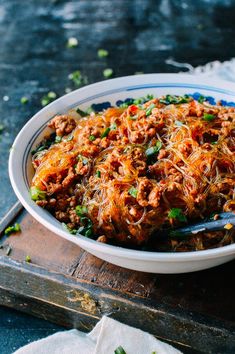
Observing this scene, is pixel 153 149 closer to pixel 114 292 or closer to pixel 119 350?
pixel 114 292

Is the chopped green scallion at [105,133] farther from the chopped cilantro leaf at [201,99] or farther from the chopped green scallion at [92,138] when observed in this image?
the chopped cilantro leaf at [201,99]

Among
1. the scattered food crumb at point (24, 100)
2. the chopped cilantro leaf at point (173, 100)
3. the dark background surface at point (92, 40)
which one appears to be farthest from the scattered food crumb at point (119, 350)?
the scattered food crumb at point (24, 100)

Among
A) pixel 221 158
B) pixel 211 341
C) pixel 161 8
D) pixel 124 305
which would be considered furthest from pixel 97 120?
pixel 161 8

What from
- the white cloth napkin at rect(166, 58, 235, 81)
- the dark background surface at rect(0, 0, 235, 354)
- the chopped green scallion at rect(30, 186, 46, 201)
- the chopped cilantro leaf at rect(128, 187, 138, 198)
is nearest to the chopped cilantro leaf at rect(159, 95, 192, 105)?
the chopped cilantro leaf at rect(128, 187, 138, 198)

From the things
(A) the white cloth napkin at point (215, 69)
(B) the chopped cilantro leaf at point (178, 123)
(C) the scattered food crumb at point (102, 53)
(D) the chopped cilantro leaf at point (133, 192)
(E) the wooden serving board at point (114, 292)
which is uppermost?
(B) the chopped cilantro leaf at point (178, 123)

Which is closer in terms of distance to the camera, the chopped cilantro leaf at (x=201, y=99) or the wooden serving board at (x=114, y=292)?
the wooden serving board at (x=114, y=292)

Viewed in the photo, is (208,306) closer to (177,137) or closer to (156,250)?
(156,250)

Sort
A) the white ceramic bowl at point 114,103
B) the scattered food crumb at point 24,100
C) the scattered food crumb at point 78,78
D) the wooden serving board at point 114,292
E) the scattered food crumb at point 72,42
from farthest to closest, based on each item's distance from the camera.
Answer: the scattered food crumb at point 72,42 → the scattered food crumb at point 78,78 → the scattered food crumb at point 24,100 → the wooden serving board at point 114,292 → the white ceramic bowl at point 114,103

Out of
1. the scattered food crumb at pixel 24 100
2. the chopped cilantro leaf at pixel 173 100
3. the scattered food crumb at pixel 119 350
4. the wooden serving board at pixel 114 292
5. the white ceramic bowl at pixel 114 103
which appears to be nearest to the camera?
the white ceramic bowl at pixel 114 103
